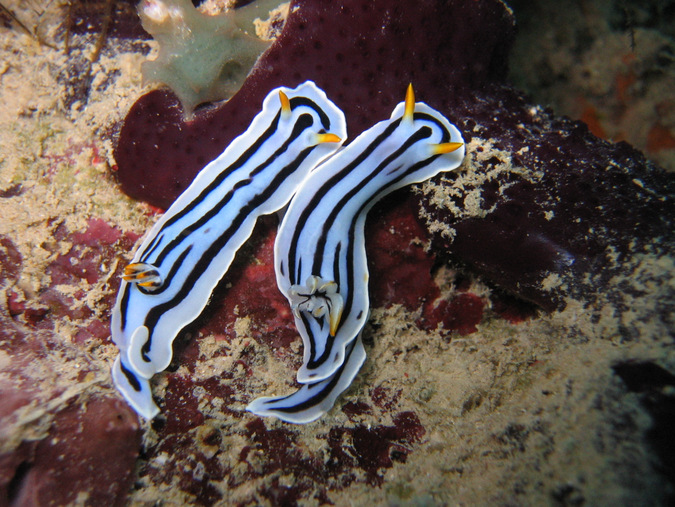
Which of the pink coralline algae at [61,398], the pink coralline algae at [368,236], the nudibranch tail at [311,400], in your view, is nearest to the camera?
the pink coralline algae at [61,398]

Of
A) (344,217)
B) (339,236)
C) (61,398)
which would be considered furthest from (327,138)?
(61,398)

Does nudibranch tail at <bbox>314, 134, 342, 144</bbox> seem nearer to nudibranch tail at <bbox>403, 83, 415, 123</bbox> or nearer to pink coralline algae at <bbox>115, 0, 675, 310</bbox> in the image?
pink coralline algae at <bbox>115, 0, 675, 310</bbox>

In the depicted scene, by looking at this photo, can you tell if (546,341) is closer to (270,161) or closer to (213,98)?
(270,161)

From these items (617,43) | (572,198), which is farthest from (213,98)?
(617,43)

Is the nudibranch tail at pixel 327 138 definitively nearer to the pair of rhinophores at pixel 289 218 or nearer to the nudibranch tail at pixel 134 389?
the pair of rhinophores at pixel 289 218

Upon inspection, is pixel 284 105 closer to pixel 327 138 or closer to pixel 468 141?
pixel 327 138

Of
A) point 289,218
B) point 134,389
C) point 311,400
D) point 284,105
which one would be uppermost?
point 284,105

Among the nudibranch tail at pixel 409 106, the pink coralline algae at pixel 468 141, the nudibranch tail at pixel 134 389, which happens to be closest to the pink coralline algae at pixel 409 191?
the pink coralline algae at pixel 468 141

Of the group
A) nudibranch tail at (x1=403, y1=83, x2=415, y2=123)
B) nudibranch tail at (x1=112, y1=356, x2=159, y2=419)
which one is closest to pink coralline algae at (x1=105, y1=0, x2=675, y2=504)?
nudibranch tail at (x1=112, y1=356, x2=159, y2=419)
